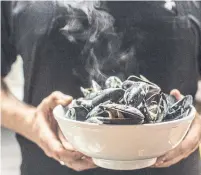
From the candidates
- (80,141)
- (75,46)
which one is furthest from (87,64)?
(80,141)

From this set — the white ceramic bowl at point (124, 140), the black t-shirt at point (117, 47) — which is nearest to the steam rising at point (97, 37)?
the black t-shirt at point (117, 47)

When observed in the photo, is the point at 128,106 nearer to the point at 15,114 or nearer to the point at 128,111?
the point at 128,111

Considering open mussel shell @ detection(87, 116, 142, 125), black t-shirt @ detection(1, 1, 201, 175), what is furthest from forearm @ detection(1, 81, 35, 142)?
open mussel shell @ detection(87, 116, 142, 125)

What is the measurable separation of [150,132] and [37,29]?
0.20 metres

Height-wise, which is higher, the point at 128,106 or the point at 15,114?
the point at 128,106

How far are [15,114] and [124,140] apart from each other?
0.17m

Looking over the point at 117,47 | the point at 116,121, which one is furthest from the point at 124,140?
the point at 117,47

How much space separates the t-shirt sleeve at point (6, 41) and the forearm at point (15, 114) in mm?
21

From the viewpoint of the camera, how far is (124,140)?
0.40 m

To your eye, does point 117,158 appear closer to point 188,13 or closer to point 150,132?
point 150,132

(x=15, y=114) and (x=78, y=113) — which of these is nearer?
(x=78, y=113)

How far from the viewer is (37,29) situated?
0.53 meters

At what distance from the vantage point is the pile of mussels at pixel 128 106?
394 mm

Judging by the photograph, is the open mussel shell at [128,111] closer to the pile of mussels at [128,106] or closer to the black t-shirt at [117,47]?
the pile of mussels at [128,106]
